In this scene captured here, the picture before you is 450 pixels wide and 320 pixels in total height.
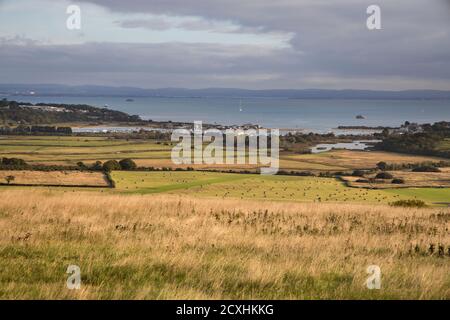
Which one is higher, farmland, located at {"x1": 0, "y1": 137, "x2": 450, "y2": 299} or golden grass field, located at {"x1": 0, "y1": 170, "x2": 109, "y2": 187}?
farmland, located at {"x1": 0, "y1": 137, "x2": 450, "y2": 299}

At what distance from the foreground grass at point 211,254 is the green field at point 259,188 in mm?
18617

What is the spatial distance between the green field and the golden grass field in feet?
5.56

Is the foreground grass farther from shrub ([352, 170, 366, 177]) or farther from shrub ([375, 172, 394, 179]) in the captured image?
shrub ([352, 170, 366, 177])

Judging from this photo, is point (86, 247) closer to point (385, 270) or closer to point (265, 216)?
point (385, 270)

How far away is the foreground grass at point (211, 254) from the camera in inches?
288

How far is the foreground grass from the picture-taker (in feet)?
24.0

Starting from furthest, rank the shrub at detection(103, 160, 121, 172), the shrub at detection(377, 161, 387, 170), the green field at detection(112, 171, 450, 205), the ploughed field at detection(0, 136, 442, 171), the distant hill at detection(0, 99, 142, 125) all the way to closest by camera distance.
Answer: the distant hill at detection(0, 99, 142, 125) → the shrub at detection(377, 161, 387, 170) → the ploughed field at detection(0, 136, 442, 171) → the shrub at detection(103, 160, 121, 172) → the green field at detection(112, 171, 450, 205)

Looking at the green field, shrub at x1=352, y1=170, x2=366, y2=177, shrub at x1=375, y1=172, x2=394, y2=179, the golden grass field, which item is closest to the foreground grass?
the green field

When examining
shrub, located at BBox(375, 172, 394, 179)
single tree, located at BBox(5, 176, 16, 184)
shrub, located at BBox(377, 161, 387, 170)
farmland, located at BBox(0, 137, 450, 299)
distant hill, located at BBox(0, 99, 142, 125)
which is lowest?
shrub, located at BBox(377, 161, 387, 170)

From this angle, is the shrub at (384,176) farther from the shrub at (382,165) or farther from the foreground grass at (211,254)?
the foreground grass at (211,254)

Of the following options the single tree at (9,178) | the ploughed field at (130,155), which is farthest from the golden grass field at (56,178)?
the ploughed field at (130,155)

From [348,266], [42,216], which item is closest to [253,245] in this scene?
[348,266]
